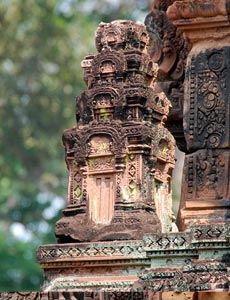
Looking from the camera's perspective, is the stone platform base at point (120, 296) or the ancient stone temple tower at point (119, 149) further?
the ancient stone temple tower at point (119, 149)

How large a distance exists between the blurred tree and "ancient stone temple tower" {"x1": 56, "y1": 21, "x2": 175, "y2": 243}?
1641 cm

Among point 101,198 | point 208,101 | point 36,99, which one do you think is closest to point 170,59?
point 208,101

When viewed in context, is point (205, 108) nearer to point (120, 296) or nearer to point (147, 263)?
point (147, 263)

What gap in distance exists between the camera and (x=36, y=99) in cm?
3300

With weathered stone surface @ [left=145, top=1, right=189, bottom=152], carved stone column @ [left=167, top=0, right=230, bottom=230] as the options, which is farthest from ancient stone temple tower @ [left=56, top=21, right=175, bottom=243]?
weathered stone surface @ [left=145, top=1, right=189, bottom=152]

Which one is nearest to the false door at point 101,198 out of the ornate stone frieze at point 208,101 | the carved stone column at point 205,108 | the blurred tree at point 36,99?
the carved stone column at point 205,108

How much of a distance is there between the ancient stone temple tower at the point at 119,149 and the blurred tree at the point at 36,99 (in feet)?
53.8

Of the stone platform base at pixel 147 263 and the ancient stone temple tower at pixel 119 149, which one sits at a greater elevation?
the ancient stone temple tower at pixel 119 149

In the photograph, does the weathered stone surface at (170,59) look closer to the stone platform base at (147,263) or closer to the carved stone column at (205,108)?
the carved stone column at (205,108)

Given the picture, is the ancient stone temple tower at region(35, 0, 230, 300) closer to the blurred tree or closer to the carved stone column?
the carved stone column


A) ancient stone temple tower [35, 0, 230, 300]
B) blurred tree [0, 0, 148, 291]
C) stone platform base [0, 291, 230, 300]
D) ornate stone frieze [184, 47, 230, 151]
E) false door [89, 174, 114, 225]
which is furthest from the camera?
blurred tree [0, 0, 148, 291]

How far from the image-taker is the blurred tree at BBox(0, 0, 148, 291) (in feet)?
107

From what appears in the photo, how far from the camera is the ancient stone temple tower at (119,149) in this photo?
600 inches

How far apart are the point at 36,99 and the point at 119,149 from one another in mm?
17732
